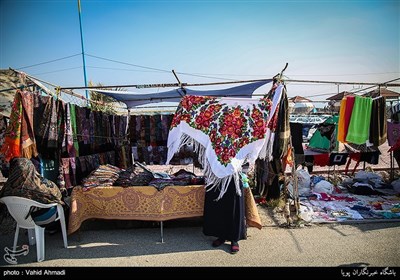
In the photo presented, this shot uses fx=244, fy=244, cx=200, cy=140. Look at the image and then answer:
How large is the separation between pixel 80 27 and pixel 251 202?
12883mm

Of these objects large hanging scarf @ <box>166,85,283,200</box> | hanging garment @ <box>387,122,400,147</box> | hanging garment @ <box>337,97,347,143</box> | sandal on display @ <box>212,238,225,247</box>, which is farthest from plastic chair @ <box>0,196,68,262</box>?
hanging garment @ <box>387,122,400,147</box>

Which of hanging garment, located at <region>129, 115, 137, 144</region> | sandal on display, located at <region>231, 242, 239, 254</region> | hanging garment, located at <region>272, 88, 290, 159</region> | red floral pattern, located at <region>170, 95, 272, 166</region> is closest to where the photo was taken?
sandal on display, located at <region>231, 242, 239, 254</region>

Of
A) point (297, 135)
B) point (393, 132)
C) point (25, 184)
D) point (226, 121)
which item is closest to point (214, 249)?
point (226, 121)

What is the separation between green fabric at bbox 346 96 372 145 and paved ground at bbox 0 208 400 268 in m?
1.80

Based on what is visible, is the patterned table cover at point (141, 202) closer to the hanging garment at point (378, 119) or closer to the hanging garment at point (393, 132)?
the hanging garment at point (378, 119)

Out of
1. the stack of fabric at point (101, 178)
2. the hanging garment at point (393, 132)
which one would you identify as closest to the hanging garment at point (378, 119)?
the hanging garment at point (393, 132)

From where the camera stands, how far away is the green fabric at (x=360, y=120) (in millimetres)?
5012

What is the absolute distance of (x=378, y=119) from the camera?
195 inches

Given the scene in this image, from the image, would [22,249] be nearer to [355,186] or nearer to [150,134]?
Result: [150,134]

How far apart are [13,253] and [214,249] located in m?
2.63

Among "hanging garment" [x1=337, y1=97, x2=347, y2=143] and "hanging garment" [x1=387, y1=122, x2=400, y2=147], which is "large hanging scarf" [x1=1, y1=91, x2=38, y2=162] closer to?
"hanging garment" [x1=337, y1=97, x2=347, y2=143]

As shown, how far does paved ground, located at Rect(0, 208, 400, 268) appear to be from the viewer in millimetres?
2971
